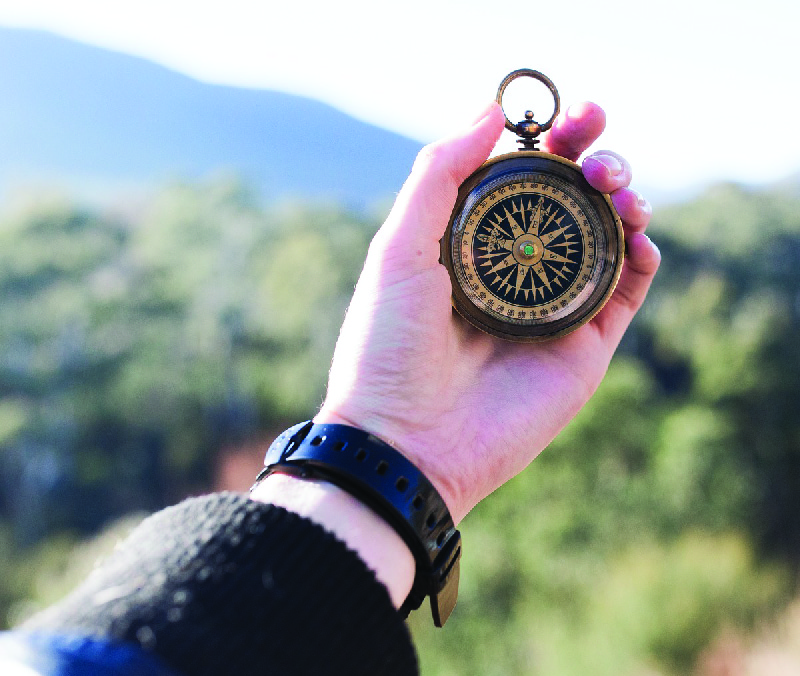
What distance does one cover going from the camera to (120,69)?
49.2 m

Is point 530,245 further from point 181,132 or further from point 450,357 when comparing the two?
point 181,132

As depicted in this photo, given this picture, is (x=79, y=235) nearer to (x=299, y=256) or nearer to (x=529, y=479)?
(x=299, y=256)

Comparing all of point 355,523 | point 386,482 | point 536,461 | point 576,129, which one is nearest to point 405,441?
point 386,482

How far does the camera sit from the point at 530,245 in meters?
3.19

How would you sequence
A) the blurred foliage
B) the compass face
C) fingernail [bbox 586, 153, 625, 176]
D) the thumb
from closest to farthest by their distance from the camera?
the thumb, fingernail [bbox 586, 153, 625, 176], the compass face, the blurred foliage

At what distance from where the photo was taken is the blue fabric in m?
1.32

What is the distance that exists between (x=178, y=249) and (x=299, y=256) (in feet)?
22.5

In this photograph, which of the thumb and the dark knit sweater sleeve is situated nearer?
the dark knit sweater sleeve

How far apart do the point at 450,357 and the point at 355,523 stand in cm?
103

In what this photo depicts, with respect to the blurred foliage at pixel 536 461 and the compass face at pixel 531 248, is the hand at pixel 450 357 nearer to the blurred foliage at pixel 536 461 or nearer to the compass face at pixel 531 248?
the compass face at pixel 531 248

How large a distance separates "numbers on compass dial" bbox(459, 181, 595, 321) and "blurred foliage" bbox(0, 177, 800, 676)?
11.2 meters

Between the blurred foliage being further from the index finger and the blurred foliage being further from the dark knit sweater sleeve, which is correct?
the dark knit sweater sleeve

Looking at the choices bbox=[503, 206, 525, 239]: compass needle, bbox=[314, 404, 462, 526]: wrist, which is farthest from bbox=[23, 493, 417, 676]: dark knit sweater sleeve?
bbox=[503, 206, 525, 239]: compass needle

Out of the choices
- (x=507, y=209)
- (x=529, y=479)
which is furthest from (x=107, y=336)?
(x=507, y=209)
